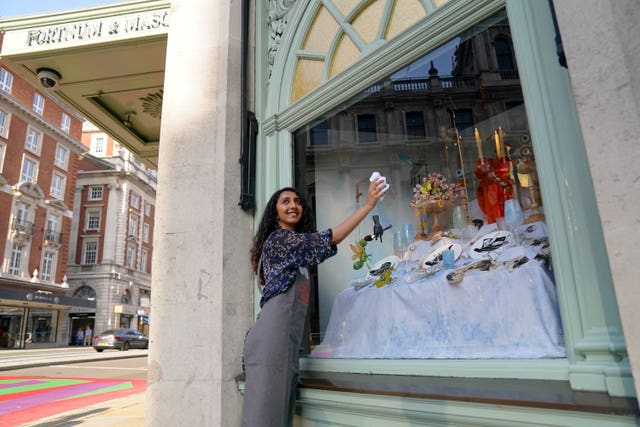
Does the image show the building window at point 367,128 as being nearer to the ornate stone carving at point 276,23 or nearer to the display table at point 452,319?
the ornate stone carving at point 276,23

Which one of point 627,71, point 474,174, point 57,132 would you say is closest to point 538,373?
point 627,71

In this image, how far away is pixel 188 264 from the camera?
3143 mm

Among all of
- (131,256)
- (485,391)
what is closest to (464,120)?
(485,391)

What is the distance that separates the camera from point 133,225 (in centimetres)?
4631

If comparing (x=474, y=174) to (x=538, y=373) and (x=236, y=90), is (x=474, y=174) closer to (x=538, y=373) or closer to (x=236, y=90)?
(x=538, y=373)

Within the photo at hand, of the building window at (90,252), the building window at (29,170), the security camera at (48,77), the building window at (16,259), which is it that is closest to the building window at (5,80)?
the building window at (29,170)

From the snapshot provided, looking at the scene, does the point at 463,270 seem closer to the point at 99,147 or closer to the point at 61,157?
the point at 61,157

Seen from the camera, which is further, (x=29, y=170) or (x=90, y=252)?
(x=90, y=252)

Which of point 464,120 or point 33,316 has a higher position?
point 33,316

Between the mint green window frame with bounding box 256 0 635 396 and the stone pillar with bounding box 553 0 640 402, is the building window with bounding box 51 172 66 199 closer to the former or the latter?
the mint green window frame with bounding box 256 0 635 396

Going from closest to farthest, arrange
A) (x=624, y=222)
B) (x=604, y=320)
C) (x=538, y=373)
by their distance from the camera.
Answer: (x=624, y=222) < (x=604, y=320) < (x=538, y=373)

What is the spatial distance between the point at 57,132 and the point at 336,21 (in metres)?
39.3

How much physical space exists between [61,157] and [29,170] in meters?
3.84

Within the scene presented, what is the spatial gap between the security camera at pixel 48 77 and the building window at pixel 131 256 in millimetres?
42144
